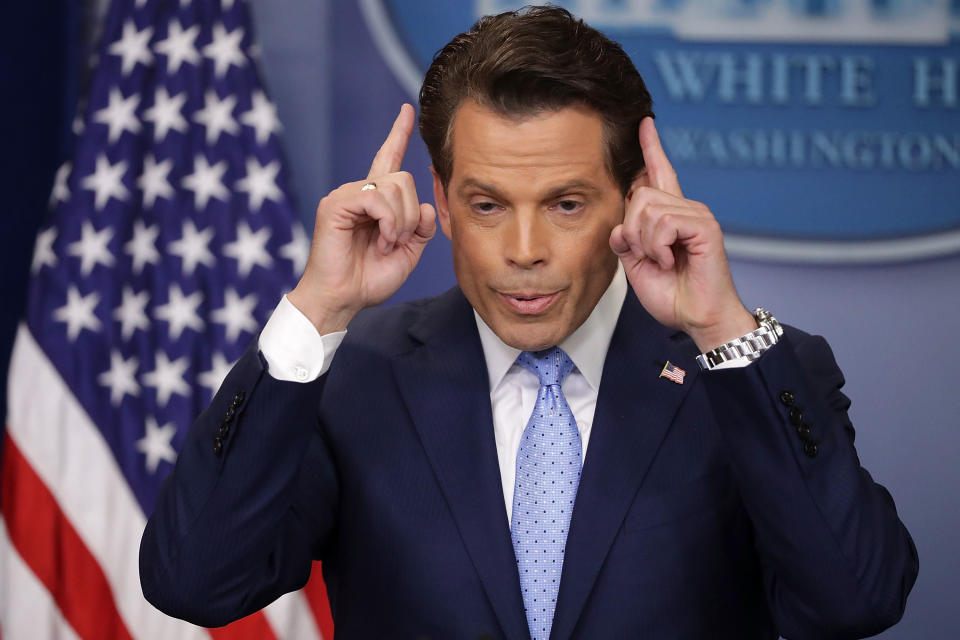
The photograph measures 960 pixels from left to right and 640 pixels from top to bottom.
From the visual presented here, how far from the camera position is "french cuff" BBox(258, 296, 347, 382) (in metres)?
1.66

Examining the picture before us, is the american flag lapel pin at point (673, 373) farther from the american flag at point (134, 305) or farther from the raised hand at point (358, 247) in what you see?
the american flag at point (134, 305)

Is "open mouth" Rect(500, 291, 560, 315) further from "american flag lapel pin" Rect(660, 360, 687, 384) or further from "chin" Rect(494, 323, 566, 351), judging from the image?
"american flag lapel pin" Rect(660, 360, 687, 384)

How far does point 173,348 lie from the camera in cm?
318

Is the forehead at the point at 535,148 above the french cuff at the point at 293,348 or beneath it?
above

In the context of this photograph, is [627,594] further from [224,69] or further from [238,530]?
[224,69]

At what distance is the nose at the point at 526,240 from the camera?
173 cm

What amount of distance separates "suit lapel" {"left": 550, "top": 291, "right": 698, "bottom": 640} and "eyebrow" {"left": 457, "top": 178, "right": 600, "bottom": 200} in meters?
0.26

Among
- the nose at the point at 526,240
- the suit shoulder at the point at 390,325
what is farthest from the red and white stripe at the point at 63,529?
the nose at the point at 526,240

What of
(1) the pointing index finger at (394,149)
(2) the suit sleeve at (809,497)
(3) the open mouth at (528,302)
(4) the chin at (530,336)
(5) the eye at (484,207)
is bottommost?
(2) the suit sleeve at (809,497)

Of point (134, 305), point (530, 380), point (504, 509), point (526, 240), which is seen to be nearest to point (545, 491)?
point (504, 509)

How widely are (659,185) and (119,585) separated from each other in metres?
2.15

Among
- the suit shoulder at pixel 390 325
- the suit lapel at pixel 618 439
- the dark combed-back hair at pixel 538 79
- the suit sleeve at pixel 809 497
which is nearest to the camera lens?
the suit sleeve at pixel 809 497

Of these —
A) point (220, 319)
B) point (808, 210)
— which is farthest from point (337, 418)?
point (808, 210)

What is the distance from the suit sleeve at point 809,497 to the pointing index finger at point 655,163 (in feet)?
1.06
